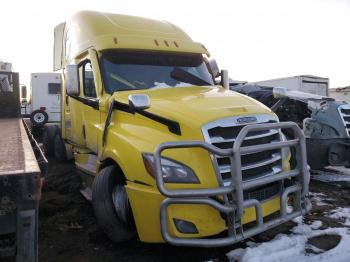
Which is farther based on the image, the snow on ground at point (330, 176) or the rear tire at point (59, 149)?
the rear tire at point (59, 149)

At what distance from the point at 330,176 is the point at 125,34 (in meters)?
5.22

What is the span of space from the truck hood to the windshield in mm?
280

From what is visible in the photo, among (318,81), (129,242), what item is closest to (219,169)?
(129,242)

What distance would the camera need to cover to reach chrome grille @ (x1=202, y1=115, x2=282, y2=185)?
3.77 metres

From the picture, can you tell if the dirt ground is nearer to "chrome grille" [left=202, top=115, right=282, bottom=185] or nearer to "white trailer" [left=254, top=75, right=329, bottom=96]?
"chrome grille" [left=202, top=115, right=282, bottom=185]

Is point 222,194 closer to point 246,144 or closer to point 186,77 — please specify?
point 246,144

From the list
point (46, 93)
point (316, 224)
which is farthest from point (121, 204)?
point (46, 93)

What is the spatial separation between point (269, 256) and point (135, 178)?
154 cm

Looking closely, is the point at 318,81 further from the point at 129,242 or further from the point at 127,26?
the point at 129,242

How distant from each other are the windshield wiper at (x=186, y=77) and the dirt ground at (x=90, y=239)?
2288 mm

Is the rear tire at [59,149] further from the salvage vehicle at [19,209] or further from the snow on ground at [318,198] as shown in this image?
the salvage vehicle at [19,209]

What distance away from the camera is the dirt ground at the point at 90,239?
4148mm

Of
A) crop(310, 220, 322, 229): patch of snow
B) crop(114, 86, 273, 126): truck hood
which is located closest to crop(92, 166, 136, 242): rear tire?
crop(114, 86, 273, 126): truck hood

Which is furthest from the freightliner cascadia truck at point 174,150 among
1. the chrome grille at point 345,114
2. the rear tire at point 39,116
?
the rear tire at point 39,116
